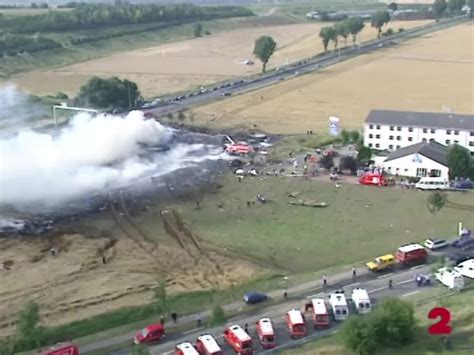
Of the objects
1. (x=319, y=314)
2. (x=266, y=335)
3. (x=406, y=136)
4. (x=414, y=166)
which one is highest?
(x=406, y=136)

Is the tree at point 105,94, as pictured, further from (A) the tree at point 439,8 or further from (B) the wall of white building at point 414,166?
(A) the tree at point 439,8

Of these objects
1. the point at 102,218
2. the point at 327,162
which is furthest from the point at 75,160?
the point at 327,162

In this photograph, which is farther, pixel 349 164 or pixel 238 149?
pixel 238 149

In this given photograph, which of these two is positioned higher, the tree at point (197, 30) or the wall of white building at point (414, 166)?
the tree at point (197, 30)

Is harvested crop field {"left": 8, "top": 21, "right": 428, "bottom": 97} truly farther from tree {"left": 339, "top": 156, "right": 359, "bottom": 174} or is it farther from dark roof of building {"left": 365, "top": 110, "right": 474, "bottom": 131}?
tree {"left": 339, "top": 156, "right": 359, "bottom": 174}

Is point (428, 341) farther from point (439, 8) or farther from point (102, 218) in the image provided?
point (439, 8)

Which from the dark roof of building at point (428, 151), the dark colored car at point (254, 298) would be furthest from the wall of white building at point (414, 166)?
the dark colored car at point (254, 298)
